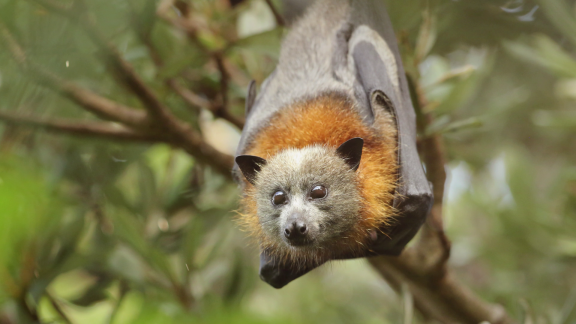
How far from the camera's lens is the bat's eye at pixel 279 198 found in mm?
2145

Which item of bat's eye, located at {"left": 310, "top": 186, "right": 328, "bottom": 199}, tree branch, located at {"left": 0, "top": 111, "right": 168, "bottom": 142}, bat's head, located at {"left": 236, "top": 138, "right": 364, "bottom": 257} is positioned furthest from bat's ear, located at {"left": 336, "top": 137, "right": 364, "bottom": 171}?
tree branch, located at {"left": 0, "top": 111, "right": 168, "bottom": 142}

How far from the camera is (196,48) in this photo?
3176 mm

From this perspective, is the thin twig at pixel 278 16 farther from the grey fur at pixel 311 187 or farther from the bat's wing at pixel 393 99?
the grey fur at pixel 311 187

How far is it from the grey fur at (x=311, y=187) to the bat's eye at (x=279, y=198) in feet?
0.05

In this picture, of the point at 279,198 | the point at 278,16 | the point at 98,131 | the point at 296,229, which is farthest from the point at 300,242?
the point at 278,16

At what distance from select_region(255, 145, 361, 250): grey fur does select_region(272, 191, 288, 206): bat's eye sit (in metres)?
0.02

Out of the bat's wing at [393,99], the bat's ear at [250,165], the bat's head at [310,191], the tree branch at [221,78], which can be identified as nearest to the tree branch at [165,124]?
the tree branch at [221,78]

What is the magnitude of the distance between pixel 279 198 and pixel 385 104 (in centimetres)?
69

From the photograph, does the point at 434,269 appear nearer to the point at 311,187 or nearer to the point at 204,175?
the point at 311,187

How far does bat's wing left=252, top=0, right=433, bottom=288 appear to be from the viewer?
7.34 feet

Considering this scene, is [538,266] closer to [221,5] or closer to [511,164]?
[511,164]

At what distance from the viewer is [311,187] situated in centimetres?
212

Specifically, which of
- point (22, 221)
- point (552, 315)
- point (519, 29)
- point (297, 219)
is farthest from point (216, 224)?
point (519, 29)

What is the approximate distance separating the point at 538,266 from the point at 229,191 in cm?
254
